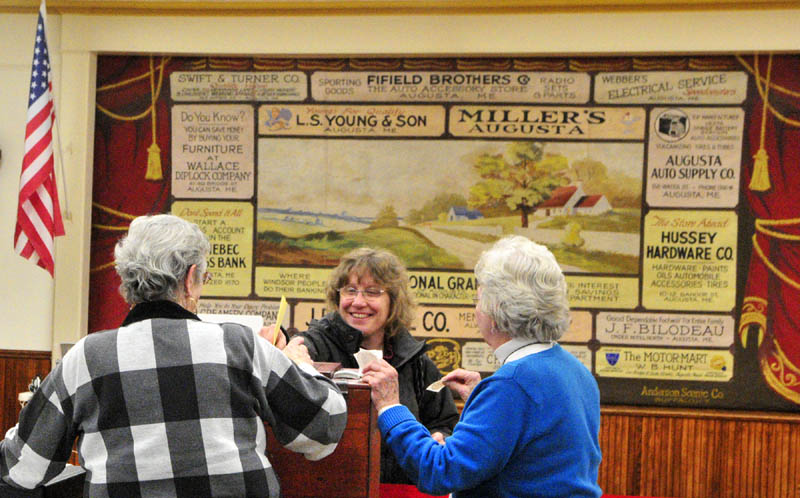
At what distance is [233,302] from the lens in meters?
4.25

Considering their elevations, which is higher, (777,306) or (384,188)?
(384,188)

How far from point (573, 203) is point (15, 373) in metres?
3.32

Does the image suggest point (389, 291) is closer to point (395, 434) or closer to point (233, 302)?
point (395, 434)

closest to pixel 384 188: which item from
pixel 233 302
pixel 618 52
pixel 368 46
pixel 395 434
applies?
pixel 368 46

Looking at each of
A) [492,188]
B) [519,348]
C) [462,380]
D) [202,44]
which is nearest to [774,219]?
[492,188]

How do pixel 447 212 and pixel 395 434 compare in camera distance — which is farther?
pixel 447 212

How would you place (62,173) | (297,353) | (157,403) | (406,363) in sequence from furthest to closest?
(62,173) < (406,363) < (297,353) < (157,403)

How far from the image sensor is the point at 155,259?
157 cm

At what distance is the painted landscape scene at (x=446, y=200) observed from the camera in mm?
4004

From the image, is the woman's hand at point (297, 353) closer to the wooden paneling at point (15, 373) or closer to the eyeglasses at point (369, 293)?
A: the eyeglasses at point (369, 293)

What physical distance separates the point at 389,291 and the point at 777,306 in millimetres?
2384

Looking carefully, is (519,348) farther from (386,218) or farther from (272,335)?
(386,218)

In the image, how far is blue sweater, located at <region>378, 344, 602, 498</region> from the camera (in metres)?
1.63

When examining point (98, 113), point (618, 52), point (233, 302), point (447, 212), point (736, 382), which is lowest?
point (736, 382)
